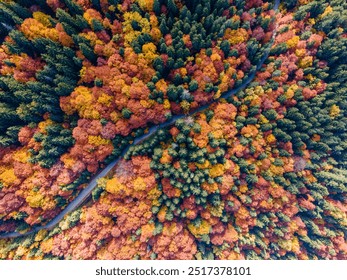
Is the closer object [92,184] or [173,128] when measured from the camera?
[173,128]

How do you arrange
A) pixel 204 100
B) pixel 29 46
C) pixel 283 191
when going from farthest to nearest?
pixel 283 191
pixel 204 100
pixel 29 46

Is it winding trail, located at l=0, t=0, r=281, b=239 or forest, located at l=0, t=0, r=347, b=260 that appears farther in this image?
winding trail, located at l=0, t=0, r=281, b=239

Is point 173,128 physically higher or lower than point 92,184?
higher

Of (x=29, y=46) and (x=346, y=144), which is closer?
(x=29, y=46)

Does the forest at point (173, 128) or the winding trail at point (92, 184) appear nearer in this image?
the forest at point (173, 128)

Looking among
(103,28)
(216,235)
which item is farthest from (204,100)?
(216,235)

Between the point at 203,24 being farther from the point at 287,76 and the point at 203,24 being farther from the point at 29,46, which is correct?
the point at 29,46

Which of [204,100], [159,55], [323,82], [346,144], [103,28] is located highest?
[103,28]

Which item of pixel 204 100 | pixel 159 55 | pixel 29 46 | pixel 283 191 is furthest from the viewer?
pixel 283 191
